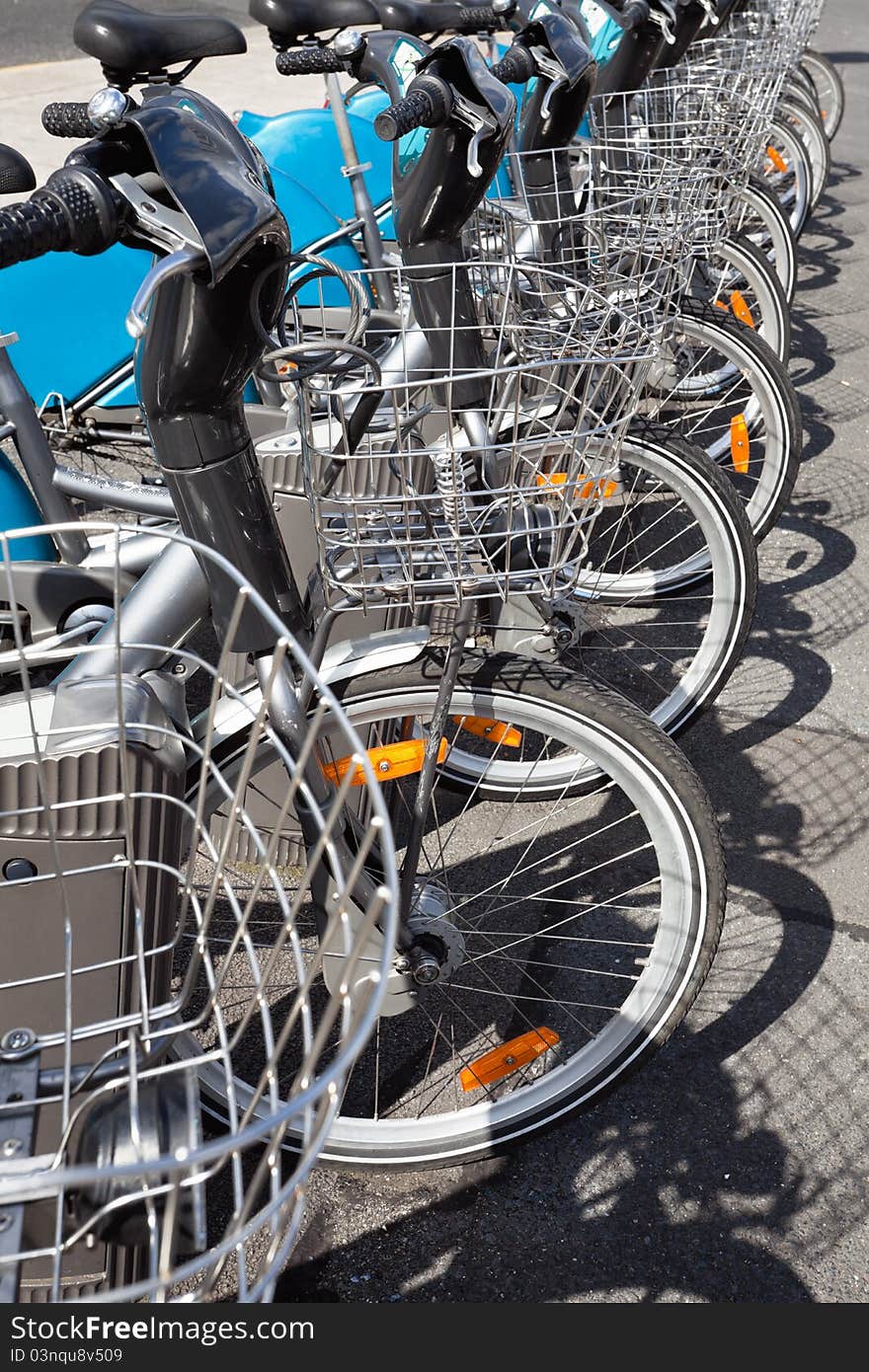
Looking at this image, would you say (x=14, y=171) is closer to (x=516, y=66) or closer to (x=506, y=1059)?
(x=516, y=66)

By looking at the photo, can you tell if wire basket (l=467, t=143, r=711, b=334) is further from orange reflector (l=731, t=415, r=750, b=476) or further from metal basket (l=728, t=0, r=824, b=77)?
metal basket (l=728, t=0, r=824, b=77)

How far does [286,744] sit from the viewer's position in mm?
1624

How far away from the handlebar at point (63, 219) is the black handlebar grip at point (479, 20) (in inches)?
73.1

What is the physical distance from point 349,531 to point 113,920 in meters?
0.57

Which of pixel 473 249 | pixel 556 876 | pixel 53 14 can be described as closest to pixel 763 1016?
pixel 556 876

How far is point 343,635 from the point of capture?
2270 mm

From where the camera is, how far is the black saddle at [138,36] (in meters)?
1.84

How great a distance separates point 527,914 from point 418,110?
1.53 metres

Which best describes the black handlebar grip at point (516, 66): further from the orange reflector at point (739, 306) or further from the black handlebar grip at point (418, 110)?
the orange reflector at point (739, 306)

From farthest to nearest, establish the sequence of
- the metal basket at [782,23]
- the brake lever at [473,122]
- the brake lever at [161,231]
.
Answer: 1. the metal basket at [782,23]
2. the brake lever at [473,122]
3. the brake lever at [161,231]

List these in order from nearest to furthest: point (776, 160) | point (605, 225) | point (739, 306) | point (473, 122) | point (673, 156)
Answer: point (473, 122) → point (605, 225) → point (673, 156) → point (739, 306) → point (776, 160)

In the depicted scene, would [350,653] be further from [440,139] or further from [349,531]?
[440,139]

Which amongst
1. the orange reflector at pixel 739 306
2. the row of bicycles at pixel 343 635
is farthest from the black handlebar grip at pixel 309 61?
the orange reflector at pixel 739 306

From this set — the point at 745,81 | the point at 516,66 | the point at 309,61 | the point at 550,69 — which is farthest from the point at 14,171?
the point at 745,81
